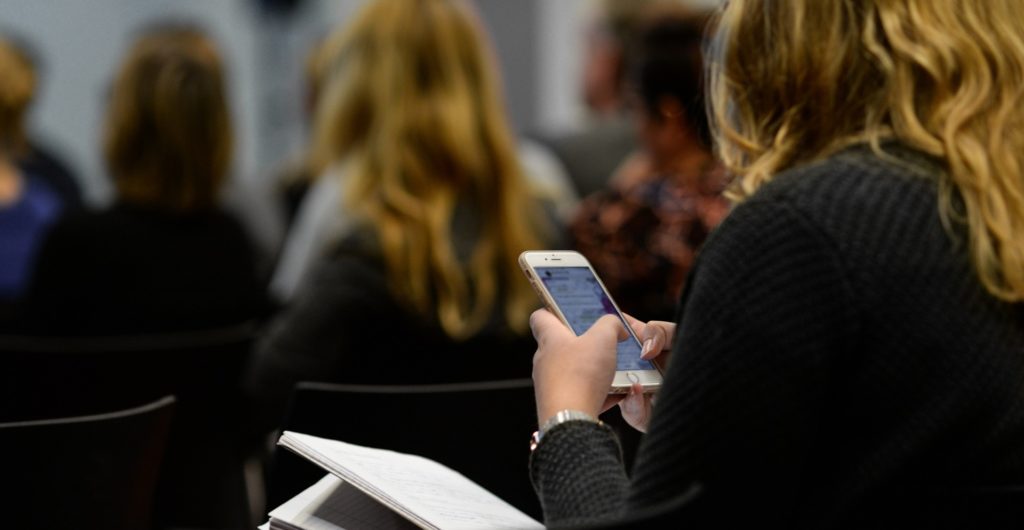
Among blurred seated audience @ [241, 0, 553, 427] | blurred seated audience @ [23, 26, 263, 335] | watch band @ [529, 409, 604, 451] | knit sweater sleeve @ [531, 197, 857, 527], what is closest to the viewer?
knit sweater sleeve @ [531, 197, 857, 527]

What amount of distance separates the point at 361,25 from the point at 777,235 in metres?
1.87

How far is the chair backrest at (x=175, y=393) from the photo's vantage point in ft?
8.05

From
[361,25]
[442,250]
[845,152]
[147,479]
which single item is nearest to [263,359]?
[442,250]

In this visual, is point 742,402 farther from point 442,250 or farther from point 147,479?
point 442,250

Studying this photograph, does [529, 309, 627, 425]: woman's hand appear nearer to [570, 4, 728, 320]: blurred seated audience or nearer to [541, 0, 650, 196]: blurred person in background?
[570, 4, 728, 320]: blurred seated audience

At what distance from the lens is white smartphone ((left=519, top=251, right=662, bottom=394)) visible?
1.31 metres

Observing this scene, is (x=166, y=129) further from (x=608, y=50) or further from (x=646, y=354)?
(x=608, y=50)

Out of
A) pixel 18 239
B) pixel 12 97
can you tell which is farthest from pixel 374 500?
pixel 12 97

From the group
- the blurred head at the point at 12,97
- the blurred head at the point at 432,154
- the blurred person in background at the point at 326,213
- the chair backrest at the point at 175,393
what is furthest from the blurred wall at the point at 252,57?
the chair backrest at the point at 175,393

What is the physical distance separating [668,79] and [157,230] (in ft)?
4.01

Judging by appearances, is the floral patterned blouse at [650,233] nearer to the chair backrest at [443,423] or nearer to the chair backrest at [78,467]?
the chair backrest at [443,423]

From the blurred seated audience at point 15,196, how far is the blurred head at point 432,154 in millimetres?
1416

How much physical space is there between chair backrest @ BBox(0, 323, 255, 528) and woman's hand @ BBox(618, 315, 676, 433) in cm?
121

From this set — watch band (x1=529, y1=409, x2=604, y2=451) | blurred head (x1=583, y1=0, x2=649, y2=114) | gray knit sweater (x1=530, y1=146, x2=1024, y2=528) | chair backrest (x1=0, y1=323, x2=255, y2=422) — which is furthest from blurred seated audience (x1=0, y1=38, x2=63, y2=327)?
gray knit sweater (x1=530, y1=146, x2=1024, y2=528)
